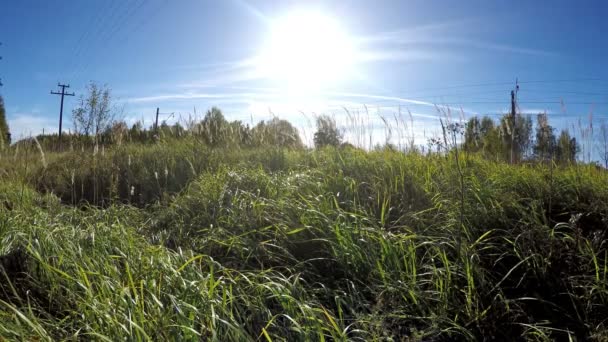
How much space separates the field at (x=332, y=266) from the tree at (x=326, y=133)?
2.38 m

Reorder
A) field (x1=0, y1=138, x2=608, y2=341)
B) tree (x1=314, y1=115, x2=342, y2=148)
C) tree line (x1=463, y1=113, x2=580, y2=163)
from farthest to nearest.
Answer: tree (x1=314, y1=115, x2=342, y2=148), tree line (x1=463, y1=113, x2=580, y2=163), field (x1=0, y1=138, x2=608, y2=341)

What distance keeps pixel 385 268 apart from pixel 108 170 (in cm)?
430

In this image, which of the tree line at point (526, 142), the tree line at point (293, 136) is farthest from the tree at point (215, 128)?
the tree line at point (526, 142)

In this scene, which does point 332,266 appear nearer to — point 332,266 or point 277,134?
point 332,266

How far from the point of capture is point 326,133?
5.88 m

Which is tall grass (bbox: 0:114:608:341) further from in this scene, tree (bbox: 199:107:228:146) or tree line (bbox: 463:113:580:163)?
tree (bbox: 199:107:228:146)

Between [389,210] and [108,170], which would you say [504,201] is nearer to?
[389,210]

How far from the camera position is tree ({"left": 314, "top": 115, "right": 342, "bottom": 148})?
563 cm

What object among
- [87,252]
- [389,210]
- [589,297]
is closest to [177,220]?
[87,252]

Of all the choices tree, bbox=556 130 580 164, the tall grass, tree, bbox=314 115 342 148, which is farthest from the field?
tree, bbox=314 115 342 148

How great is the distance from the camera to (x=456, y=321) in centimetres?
160

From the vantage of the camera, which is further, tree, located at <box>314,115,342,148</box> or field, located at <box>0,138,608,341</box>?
tree, located at <box>314,115,342,148</box>

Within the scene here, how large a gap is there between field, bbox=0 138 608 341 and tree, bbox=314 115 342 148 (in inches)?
93.5

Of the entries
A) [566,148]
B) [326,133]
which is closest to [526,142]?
[566,148]
